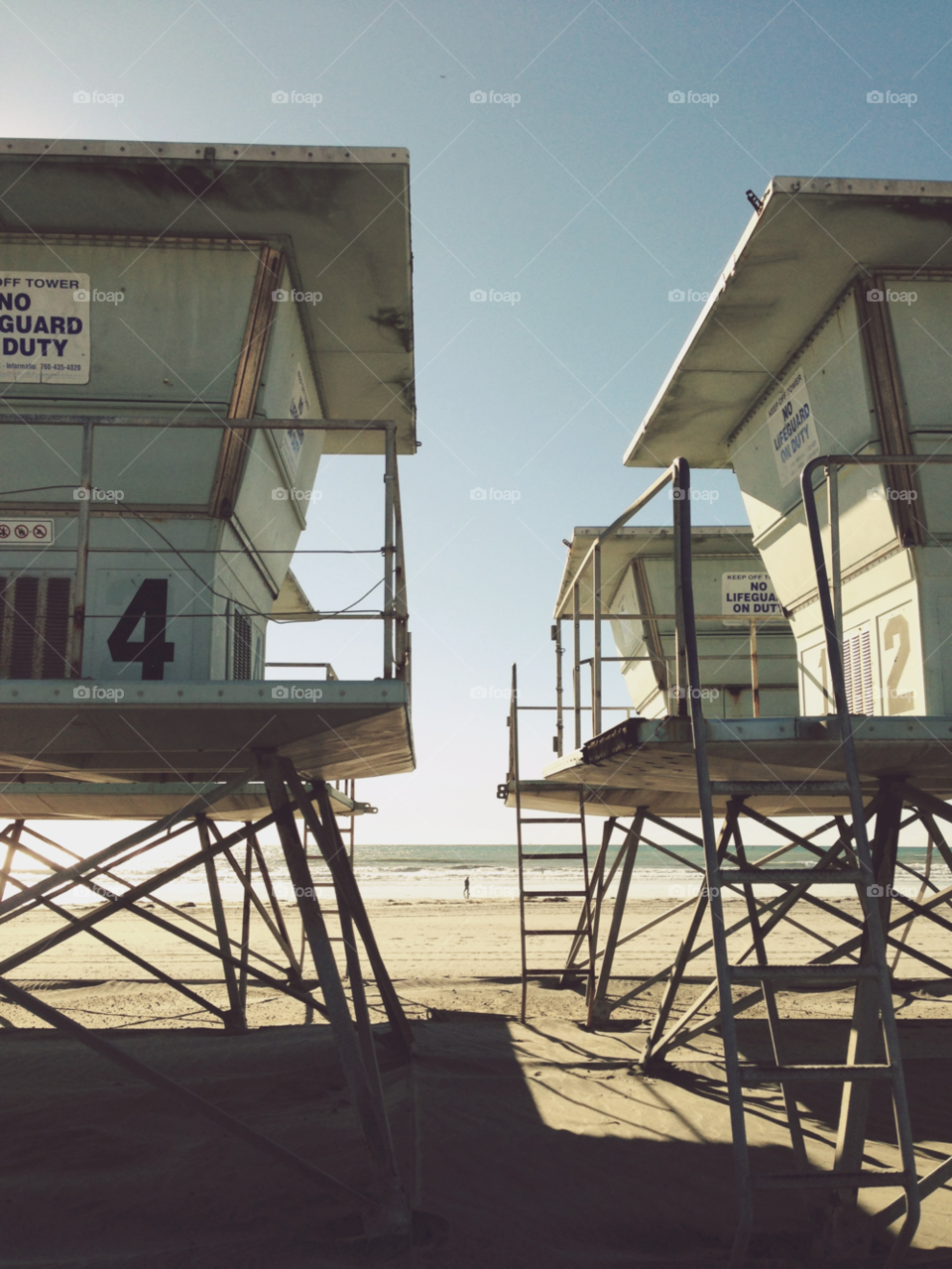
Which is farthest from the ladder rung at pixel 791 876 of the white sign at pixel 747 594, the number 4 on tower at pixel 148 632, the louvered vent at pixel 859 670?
the white sign at pixel 747 594

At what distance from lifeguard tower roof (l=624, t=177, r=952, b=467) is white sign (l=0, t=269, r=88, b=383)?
4.65 meters

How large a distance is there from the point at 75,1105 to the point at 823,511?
290 inches

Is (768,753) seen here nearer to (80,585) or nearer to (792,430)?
(792,430)

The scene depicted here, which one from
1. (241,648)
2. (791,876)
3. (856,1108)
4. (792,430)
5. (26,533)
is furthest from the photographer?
(792,430)

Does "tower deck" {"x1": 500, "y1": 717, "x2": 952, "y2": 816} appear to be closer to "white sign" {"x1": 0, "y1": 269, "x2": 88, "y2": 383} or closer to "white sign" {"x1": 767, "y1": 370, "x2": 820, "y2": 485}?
"white sign" {"x1": 767, "y1": 370, "x2": 820, "y2": 485}

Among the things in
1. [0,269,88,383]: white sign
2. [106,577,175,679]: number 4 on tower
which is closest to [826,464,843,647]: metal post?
[106,577,175,679]: number 4 on tower

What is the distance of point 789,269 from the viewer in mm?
7152

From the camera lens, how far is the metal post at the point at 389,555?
203 inches

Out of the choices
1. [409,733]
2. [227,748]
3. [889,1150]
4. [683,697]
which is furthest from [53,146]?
[889,1150]

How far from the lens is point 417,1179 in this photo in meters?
5.62

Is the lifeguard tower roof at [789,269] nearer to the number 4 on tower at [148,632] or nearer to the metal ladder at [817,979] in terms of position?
the metal ladder at [817,979]

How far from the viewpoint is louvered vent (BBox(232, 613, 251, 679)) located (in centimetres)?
683

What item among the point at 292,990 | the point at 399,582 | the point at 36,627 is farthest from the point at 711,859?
the point at 36,627

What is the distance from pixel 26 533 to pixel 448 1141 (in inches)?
188
